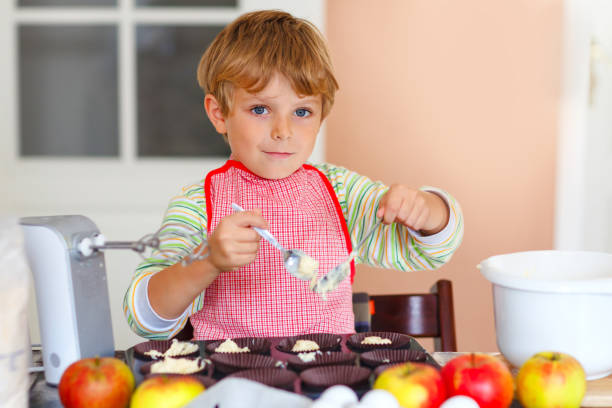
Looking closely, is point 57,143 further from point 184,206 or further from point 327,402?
point 327,402

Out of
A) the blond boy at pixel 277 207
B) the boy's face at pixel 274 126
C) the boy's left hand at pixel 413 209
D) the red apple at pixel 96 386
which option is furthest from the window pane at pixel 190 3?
the red apple at pixel 96 386

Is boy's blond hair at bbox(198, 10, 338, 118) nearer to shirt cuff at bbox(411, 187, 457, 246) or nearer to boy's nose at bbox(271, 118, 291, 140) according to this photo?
boy's nose at bbox(271, 118, 291, 140)

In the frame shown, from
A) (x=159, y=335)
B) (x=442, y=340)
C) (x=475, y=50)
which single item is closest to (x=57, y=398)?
(x=159, y=335)

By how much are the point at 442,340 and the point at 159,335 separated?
630 millimetres

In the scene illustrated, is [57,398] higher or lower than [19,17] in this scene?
lower

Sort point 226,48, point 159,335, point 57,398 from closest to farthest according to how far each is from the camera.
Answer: point 57,398 < point 159,335 < point 226,48

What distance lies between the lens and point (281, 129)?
120 centimetres

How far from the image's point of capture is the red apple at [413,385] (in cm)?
71

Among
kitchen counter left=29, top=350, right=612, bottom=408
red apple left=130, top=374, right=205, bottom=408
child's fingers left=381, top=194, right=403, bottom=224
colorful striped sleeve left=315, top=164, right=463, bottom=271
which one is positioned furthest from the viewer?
colorful striped sleeve left=315, top=164, right=463, bottom=271

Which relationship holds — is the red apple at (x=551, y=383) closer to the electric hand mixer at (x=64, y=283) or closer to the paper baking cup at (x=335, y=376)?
the paper baking cup at (x=335, y=376)

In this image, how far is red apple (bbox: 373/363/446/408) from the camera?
71 centimetres

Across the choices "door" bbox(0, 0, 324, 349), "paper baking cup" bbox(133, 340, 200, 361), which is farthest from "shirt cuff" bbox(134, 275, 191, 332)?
"door" bbox(0, 0, 324, 349)

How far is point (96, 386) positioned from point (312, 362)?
0.92 ft

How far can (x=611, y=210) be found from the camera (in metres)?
2.53
